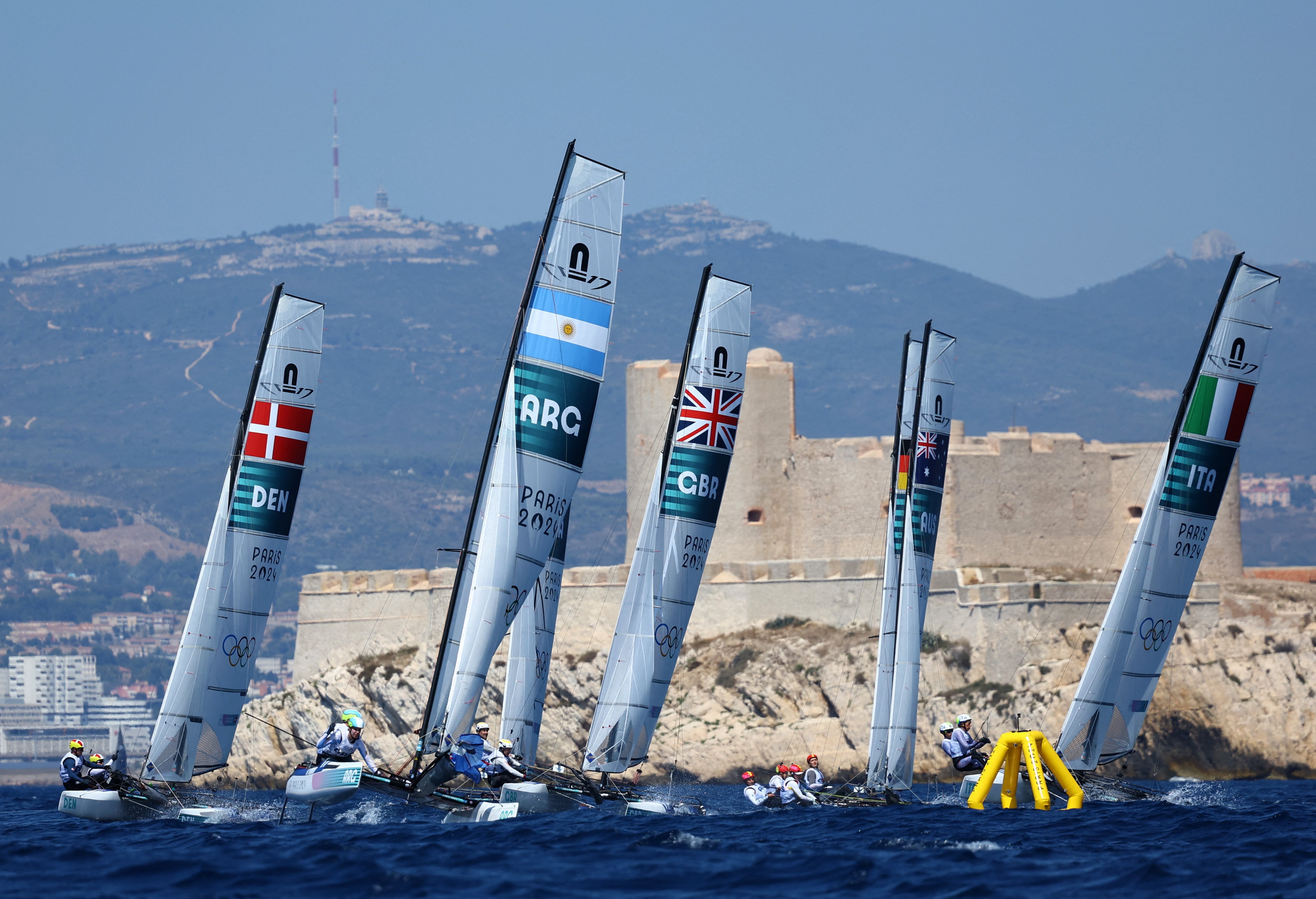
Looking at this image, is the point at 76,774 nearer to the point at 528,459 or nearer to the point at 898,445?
the point at 528,459

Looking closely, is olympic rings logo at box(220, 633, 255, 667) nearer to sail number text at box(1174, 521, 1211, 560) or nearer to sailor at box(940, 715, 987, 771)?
sailor at box(940, 715, 987, 771)

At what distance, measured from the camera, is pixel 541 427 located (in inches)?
965

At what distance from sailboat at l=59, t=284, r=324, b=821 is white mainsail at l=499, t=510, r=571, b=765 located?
3.29 meters

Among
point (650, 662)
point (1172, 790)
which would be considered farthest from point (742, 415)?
point (650, 662)

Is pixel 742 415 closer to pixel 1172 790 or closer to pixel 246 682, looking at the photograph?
pixel 1172 790

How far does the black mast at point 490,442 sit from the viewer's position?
79.6ft

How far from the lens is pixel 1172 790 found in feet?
117

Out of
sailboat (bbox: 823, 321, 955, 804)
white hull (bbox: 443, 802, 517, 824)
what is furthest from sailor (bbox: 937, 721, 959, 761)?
white hull (bbox: 443, 802, 517, 824)

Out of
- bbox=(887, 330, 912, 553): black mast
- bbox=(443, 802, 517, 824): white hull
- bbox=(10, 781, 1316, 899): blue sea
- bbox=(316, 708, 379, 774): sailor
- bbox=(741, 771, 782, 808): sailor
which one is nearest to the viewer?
bbox=(10, 781, 1316, 899): blue sea

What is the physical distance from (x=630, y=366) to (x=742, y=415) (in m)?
5.36

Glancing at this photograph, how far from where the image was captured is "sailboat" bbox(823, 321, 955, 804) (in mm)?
29234

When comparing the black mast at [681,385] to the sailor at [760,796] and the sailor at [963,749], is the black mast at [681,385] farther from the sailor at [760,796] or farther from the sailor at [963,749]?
the sailor at [963,749]

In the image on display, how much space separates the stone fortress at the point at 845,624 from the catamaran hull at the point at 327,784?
71.7ft

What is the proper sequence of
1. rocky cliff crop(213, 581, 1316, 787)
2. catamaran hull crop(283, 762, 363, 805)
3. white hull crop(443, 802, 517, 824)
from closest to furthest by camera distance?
catamaran hull crop(283, 762, 363, 805) < white hull crop(443, 802, 517, 824) < rocky cliff crop(213, 581, 1316, 787)
